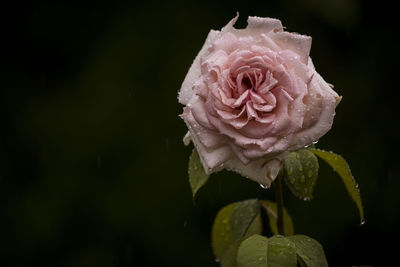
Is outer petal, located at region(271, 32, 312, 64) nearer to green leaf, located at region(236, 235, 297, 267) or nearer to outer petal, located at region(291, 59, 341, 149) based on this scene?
outer petal, located at region(291, 59, 341, 149)

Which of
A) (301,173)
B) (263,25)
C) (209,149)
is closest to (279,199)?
(301,173)

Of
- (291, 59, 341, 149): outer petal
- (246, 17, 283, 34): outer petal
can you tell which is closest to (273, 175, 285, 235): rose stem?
(291, 59, 341, 149): outer petal

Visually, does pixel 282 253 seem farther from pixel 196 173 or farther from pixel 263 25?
pixel 263 25

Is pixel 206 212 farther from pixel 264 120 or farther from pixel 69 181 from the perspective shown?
pixel 264 120

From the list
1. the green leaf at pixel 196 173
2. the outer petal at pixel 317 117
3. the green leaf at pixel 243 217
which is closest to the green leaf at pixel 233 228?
the green leaf at pixel 243 217

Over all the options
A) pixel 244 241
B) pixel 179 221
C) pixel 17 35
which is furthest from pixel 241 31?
pixel 17 35

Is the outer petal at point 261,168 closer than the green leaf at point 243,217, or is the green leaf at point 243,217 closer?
the outer petal at point 261,168

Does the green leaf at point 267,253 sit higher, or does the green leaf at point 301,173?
the green leaf at point 301,173

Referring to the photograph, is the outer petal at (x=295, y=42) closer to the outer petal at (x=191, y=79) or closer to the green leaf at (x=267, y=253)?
the outer petal at (x=191, y=79)
